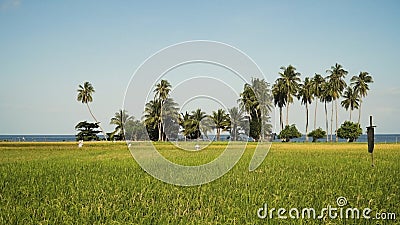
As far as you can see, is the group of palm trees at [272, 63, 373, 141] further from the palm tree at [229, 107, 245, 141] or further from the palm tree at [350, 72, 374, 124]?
the palm tree at [229, 107, 245, 141]

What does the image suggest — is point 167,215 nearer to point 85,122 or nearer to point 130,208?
point 130,208

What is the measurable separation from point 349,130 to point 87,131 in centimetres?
3177

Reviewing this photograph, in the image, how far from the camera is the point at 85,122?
182 feet

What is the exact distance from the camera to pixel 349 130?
53375 mm

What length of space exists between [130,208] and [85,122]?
50.0 meters

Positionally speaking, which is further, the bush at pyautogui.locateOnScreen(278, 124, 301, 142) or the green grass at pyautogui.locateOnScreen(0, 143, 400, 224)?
the bush at pyautogui.locateOnScreen(278, 124, 301, 142)

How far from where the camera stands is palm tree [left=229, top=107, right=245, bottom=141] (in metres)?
14.7

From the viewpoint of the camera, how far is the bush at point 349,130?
5319cm

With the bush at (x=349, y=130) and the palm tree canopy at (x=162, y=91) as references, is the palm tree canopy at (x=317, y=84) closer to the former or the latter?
the bush at (x=349, y=130)

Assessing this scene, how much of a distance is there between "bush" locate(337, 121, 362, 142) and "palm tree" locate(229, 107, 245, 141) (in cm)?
3796

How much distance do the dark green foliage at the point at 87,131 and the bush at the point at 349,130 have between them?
98.2 ft

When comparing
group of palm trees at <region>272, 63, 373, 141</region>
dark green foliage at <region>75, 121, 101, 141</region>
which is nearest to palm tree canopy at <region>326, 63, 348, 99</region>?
group of palm trees at <region>272, 63, 373, 141</region>

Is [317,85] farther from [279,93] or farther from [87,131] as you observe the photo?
[87,131]

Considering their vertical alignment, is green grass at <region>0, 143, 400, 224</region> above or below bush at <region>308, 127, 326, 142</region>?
below
